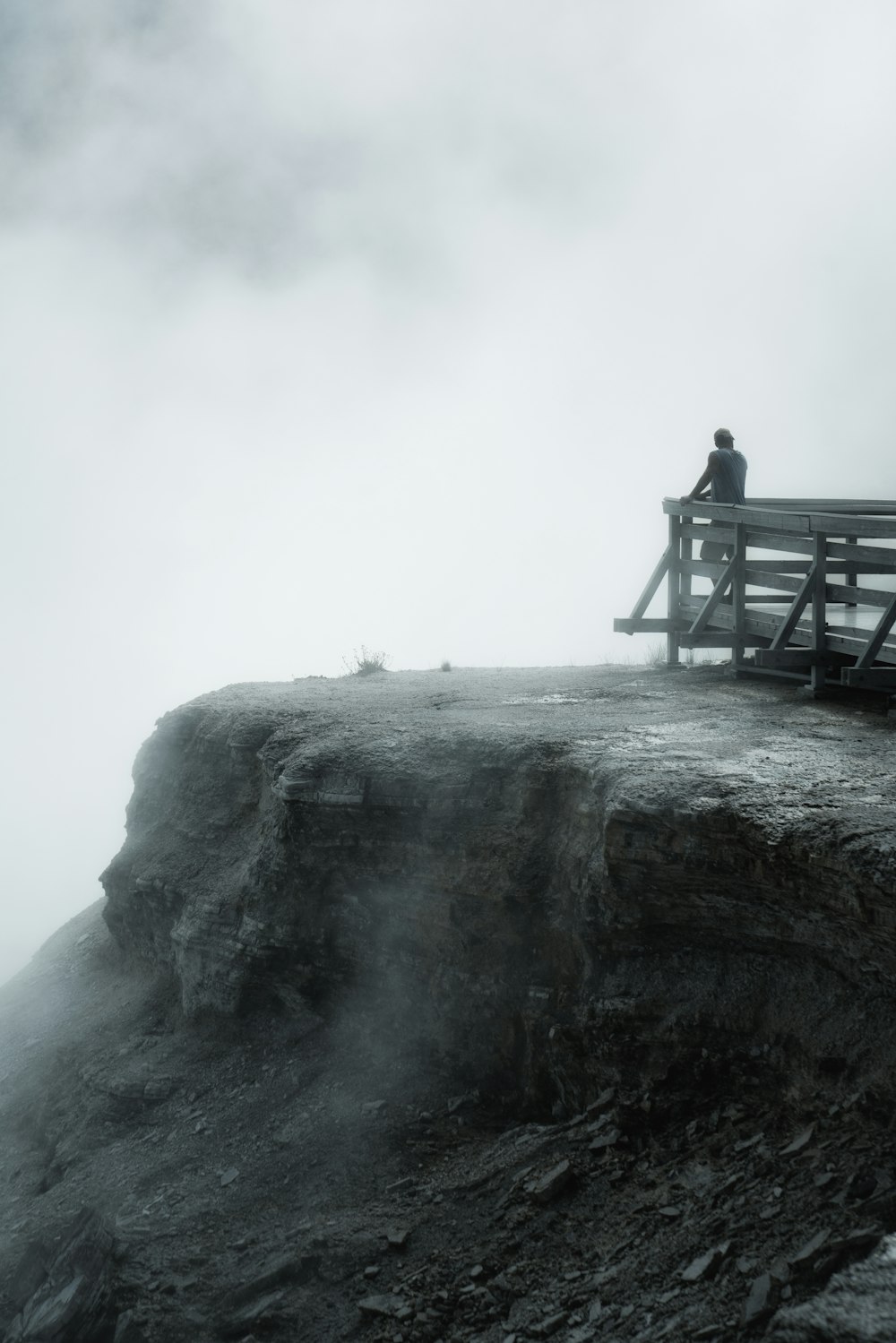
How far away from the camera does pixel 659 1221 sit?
683 cm

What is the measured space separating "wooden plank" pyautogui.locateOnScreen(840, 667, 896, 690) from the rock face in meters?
0.34

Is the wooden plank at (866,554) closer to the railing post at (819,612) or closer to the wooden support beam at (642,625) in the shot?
the railing post at (819,612)

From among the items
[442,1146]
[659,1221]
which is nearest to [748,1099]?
[659,1221]

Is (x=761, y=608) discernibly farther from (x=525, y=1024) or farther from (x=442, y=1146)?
(x=442, y=1146)

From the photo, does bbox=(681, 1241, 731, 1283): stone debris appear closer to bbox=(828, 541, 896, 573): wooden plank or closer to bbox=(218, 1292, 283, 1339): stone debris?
bbox=(218, 1292, 283, 1339): stone debris

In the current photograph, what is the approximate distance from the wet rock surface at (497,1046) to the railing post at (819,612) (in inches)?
29.8

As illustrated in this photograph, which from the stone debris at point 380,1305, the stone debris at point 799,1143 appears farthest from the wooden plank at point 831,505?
the stone debris at point 380,1305

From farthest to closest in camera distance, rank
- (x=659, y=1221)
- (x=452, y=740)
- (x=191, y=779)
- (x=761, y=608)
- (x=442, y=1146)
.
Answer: (x=191, y=779) → (x=761, y=608) → (x=452, y=740) → (x=442, y=1146) → (x=659, y=1221)

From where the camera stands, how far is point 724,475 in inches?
556

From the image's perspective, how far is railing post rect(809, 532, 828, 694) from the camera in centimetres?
1162

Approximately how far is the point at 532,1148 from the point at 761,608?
25.8ft

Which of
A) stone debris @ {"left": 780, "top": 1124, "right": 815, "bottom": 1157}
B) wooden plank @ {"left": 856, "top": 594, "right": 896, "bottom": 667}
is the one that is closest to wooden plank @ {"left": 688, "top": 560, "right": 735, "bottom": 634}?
wooden plank @ {"left": 856, "top": 594, "right": 896, "bottom": 667}

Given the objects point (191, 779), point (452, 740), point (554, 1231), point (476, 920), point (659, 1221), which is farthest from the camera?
point (191, 779)

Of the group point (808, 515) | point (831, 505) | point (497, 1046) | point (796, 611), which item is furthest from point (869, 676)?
point (497, 1046)
